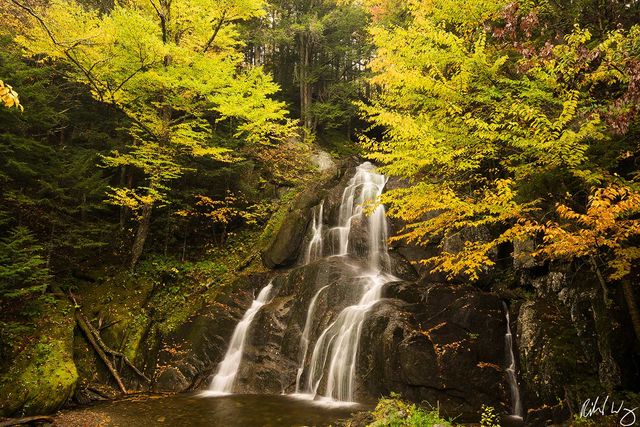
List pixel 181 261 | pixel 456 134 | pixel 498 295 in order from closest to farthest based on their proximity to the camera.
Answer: pixel 456 134
pixel 498 295
pixel 181 261

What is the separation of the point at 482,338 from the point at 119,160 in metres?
11.1

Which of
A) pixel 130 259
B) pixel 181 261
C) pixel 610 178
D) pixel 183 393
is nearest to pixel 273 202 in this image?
pixel 181 261

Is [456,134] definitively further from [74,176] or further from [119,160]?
[74,176]

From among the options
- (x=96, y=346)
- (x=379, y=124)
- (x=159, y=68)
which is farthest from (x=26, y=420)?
(x=159, y=68)

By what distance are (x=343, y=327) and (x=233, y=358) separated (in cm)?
340

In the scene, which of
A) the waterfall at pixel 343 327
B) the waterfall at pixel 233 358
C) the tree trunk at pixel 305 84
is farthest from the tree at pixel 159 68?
the tree trunk at pixel 305 84

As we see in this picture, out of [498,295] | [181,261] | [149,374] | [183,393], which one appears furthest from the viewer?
[181,261]

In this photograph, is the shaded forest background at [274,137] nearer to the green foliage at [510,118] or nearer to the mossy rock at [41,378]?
the green foliage at [510,118]

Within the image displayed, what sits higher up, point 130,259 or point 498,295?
point 130,259

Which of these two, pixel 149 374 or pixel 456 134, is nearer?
pixel 456 134

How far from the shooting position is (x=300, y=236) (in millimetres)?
13453

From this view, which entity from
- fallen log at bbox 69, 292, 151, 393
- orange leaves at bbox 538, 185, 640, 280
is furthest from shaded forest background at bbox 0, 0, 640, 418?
fallen log at bbox 69, 292, 151, 393

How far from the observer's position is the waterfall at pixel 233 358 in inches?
384

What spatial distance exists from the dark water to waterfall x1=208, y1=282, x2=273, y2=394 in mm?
737
